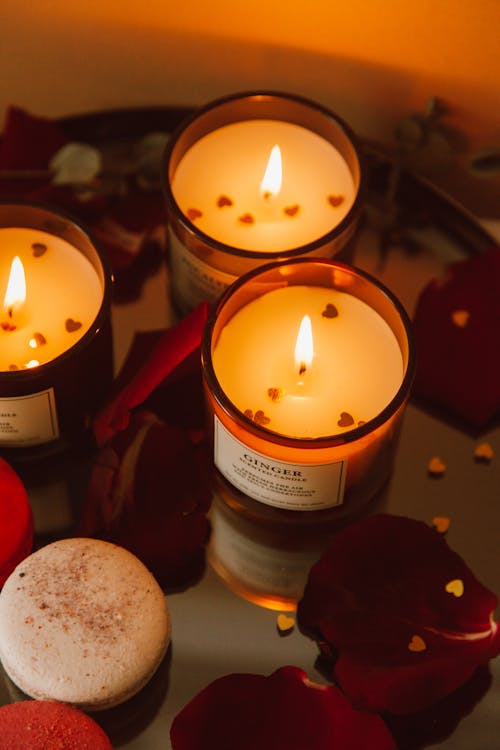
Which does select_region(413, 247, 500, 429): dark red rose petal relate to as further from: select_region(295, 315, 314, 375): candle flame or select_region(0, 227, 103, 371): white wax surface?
select_region(0, 227, 103, 371): white wax surface

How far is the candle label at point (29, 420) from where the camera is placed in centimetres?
86

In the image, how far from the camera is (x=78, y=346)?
86 cm

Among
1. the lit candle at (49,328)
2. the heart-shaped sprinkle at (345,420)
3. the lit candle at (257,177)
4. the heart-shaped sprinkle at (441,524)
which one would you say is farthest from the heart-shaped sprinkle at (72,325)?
the heart-shaped sprinkle at (441,524)

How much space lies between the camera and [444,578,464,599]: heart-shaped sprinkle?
2.86 feet

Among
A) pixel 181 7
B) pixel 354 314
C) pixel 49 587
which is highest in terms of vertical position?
pixel 181 7

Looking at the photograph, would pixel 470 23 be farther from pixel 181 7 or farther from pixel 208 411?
pixel 208 411

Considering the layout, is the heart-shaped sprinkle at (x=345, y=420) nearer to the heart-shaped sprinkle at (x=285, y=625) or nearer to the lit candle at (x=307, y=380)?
the lit candle at (x=307, y=380)

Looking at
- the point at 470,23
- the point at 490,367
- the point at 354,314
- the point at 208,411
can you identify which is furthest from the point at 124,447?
the point at 470,23

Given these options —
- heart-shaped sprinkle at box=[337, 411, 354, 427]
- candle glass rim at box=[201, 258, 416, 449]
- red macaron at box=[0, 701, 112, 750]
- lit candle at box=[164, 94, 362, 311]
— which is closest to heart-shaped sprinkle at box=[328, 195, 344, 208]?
lit candle at box=[164, 94, 362, 311]

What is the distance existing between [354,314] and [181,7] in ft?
1.03

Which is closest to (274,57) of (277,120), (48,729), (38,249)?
(277,120)

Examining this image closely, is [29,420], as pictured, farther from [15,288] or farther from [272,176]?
[272,176]

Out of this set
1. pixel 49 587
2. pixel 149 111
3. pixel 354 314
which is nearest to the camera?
pixel 49 587

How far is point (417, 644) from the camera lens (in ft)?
2.77
